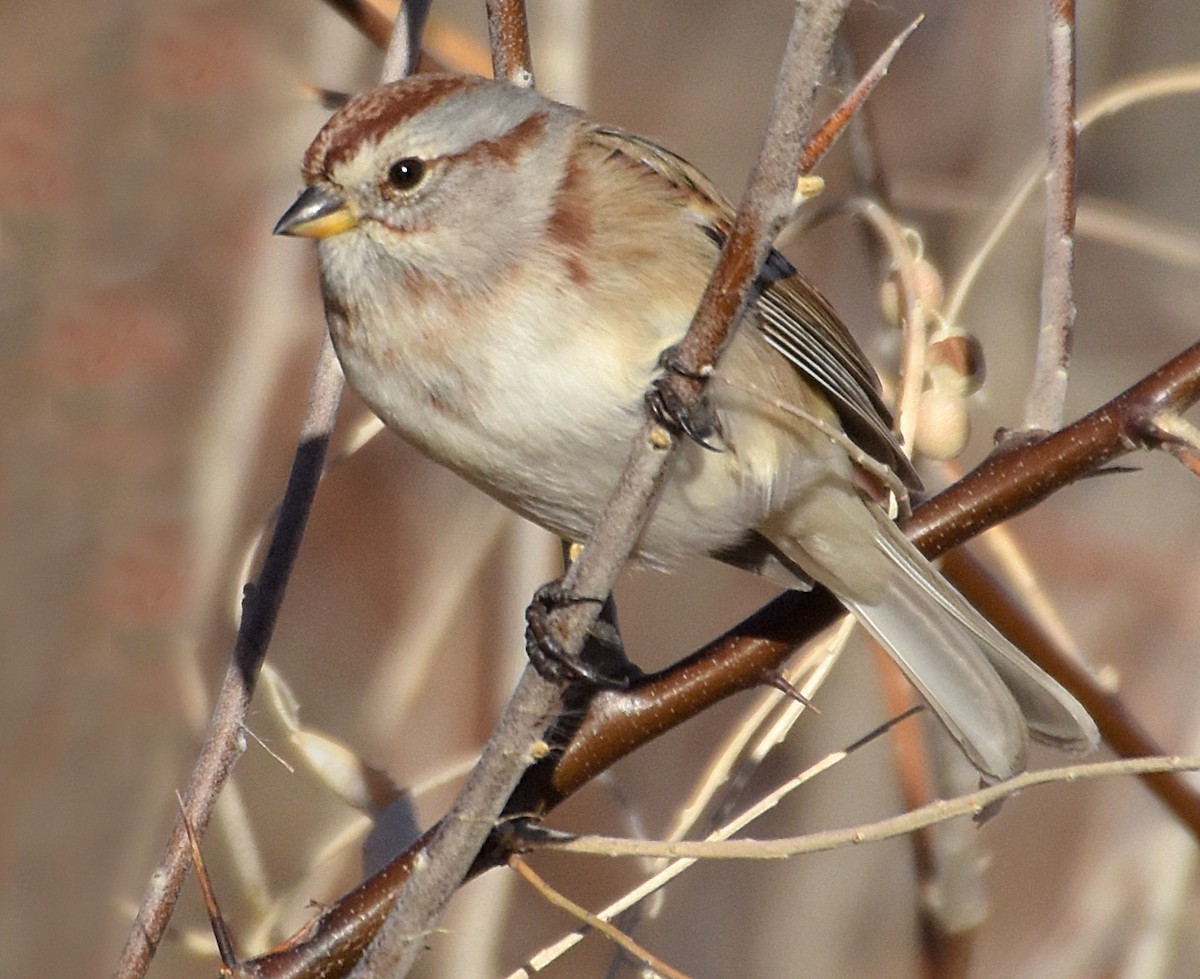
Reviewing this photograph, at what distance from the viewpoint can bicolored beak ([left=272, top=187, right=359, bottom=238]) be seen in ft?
6.60

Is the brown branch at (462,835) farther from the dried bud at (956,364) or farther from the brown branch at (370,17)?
the brown branch at (370,17)

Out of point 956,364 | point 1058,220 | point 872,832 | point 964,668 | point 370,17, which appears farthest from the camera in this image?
point 370,17

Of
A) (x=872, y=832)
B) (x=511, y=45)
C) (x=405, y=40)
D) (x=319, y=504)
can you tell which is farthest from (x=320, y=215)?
(x=319, y=504)

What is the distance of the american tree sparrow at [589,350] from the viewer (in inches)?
78.1

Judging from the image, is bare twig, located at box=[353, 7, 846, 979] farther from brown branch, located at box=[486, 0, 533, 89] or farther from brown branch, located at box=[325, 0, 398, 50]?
brown branch, located at box=[325, 0, 398, 50]

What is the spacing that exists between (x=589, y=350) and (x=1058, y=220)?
0.63 metres

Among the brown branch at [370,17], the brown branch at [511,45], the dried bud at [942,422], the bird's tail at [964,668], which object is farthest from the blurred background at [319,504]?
the dried bud at [942,422]

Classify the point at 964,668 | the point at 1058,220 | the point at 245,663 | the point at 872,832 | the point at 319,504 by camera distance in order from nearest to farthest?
the point at 872,832
the point at 245,663
the point at 1058,220
the point at 964,668
the point at 319,504

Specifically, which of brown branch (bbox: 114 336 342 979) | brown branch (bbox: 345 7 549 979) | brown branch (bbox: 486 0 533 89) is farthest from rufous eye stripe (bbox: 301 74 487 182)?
brown branch (bbox: 345 7 549 979)

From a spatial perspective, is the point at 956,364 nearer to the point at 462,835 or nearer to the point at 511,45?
the point at 511,45

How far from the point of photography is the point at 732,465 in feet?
6.96

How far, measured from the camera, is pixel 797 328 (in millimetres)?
2223

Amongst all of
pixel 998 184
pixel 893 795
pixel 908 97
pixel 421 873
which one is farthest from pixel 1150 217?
pixel 421 873

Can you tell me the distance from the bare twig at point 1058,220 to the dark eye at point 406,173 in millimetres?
816
